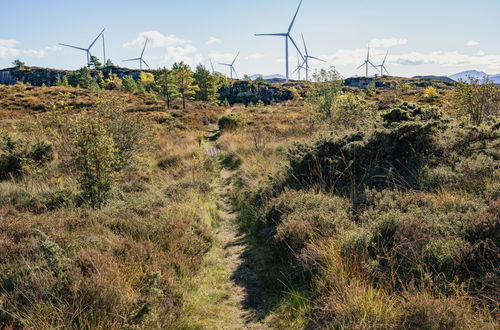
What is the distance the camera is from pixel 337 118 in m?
17.4

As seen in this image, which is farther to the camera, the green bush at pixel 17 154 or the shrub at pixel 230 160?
the shrub at pixel 230 160

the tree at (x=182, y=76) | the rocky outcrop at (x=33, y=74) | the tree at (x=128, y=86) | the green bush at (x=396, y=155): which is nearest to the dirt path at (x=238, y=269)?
the green bush at (x=396, y=155)

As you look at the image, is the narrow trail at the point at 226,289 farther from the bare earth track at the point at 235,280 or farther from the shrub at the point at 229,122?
the shrub at the point at 229,122

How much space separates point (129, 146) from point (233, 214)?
18.8 ft

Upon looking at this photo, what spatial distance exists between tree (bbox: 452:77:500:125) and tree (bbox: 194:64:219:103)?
64106mm

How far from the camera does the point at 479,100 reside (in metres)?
16.0

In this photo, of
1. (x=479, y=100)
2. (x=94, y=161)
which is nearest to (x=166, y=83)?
(x=479, y=100)

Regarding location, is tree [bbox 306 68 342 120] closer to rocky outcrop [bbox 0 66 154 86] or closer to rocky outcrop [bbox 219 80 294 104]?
rocky outcrop [bbox 219 80 294 104]

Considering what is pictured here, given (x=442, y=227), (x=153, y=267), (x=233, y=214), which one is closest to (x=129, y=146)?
(x=233, y=214)

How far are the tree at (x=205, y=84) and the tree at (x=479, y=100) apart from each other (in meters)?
64.1

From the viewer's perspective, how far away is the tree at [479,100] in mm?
15844

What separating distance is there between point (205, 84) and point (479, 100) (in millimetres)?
65576

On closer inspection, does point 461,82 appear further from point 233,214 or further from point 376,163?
point 233,214

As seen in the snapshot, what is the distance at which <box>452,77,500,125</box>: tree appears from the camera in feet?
52.0
